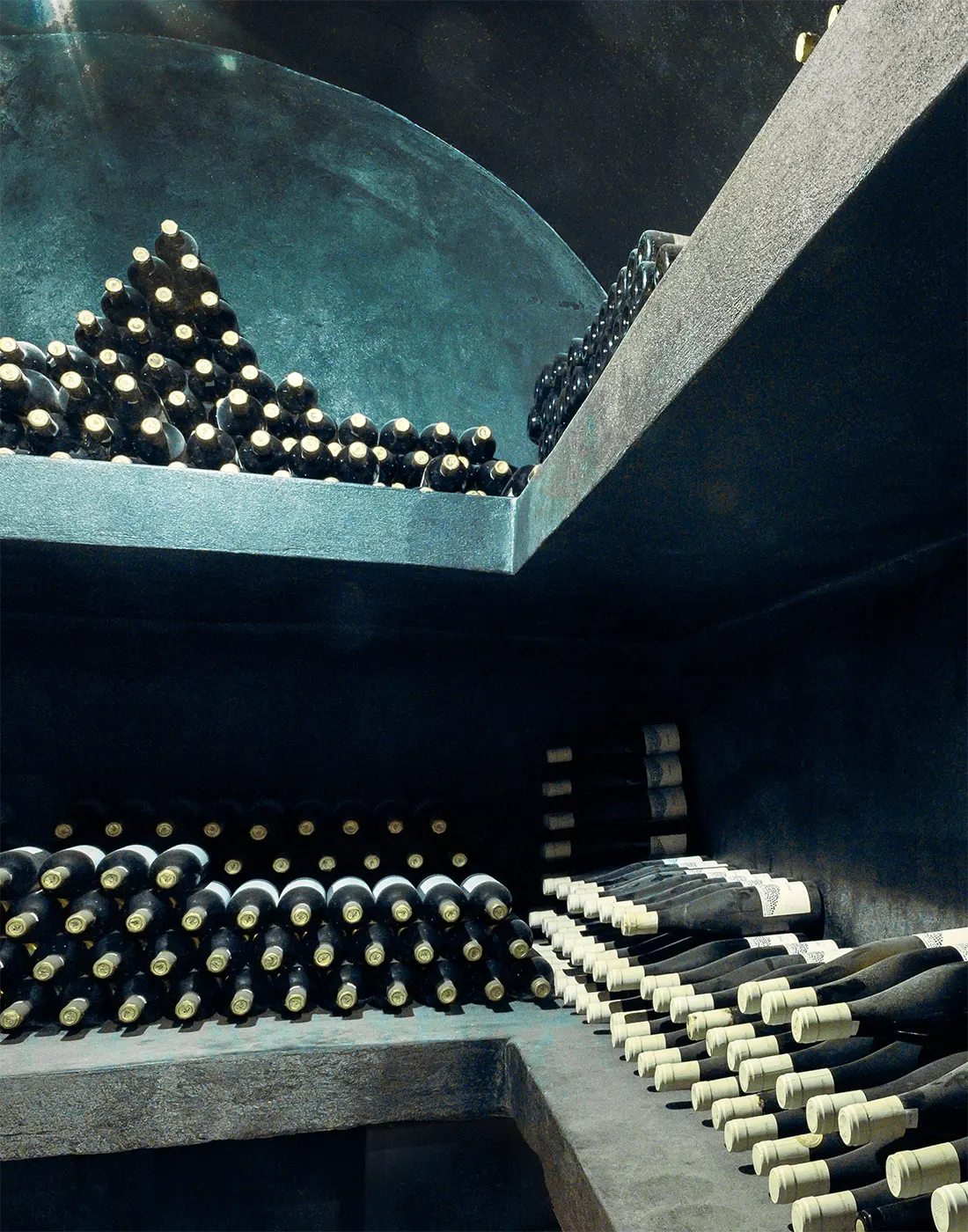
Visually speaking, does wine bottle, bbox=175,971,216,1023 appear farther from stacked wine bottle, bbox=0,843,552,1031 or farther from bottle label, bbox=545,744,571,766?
bottle label, bbox=545,744,571,766

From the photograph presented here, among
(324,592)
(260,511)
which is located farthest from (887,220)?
(324,592)

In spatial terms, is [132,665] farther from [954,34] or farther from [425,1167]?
[954,34]

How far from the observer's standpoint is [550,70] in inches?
94.0

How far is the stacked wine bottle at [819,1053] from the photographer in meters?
0.64

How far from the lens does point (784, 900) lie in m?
1.42

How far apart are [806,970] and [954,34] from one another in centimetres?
91

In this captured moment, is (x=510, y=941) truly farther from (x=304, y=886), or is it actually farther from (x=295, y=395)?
(x=295, y=395)

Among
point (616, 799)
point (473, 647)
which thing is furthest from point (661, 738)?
point (473, 647)

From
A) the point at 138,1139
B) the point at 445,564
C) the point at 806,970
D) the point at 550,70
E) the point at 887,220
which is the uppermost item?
the point at 550,70

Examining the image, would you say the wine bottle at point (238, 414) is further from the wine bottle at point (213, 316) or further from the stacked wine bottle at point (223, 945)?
the stacked wine bottle at point (223, 945)

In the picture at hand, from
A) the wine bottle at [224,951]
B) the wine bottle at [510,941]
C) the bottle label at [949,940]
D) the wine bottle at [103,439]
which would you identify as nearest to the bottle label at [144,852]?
the wine bottle at [224,951]

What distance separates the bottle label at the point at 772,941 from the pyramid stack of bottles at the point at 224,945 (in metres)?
0.47

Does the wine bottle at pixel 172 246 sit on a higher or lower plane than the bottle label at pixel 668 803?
higher

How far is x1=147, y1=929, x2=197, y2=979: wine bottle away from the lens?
147 centimetres
